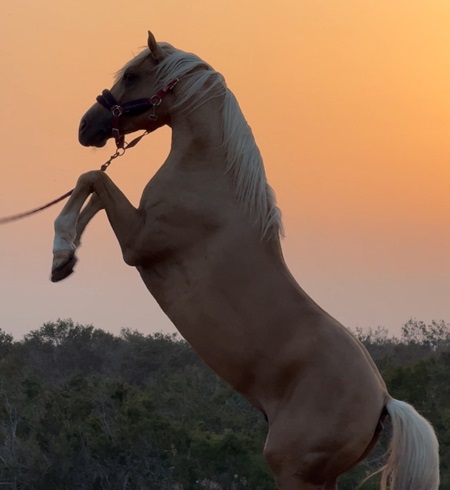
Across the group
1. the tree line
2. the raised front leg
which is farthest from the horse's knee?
the tree line

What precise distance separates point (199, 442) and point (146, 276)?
10343mm

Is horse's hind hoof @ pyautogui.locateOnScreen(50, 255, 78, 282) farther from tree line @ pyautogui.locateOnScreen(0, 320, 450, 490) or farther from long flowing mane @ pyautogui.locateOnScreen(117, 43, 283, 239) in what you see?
tree line @ pyautogui.locateOnScreen(0, 320, 450, 490)

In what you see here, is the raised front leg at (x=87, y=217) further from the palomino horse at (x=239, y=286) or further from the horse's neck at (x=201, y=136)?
the horse's neck at (x=201, y=136)

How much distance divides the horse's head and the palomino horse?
0.01 m

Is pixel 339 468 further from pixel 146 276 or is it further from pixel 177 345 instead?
pixel 177 345

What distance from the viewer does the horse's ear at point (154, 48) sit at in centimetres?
565

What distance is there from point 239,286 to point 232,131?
0.72 m

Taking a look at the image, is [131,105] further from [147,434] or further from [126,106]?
[147,434]

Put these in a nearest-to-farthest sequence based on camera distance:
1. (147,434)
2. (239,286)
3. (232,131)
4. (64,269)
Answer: (239,286), (64,269), (232,131), (147,434)

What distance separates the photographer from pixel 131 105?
18.9 ft

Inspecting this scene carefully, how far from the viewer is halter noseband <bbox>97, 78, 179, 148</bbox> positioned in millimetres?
5691

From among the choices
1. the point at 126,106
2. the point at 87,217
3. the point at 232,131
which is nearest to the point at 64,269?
the point at 87,217

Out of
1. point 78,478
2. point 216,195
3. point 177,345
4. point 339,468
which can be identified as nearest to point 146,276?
point 216,195

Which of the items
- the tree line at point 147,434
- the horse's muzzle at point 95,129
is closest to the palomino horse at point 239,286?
the horse's muzzle at point 95,129
